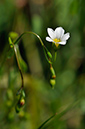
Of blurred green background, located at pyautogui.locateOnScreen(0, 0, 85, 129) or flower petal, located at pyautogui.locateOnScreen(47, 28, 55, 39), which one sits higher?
flower petal, located at pyautogui.locateOnScreen(47, 28, 55, 39)

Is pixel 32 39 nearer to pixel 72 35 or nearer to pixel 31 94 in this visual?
pixel 72 35

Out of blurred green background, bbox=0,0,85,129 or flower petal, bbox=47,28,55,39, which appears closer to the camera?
flower petal, bbox=47,28,55,39

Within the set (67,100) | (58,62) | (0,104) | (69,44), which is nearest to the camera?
(0,104)

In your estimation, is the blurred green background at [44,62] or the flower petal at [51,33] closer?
the flower petal at [51,33]

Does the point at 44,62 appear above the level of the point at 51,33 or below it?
below

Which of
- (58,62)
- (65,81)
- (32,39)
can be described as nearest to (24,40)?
(32,39)

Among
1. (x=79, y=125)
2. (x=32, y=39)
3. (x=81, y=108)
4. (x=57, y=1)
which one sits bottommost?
(x=79, y=125)

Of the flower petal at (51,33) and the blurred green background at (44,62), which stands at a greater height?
the flower petal at (51,33)

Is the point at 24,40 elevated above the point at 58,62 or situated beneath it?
elevated above
